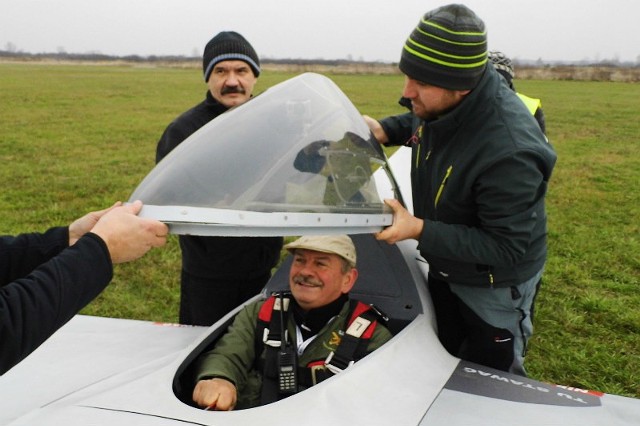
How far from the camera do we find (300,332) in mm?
2662

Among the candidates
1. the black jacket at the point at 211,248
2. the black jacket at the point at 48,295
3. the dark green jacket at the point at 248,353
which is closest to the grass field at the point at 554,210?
the black jacket at the point at 211,248

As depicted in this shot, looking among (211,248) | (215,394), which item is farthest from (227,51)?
(215,394)

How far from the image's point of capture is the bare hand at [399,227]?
2195mm

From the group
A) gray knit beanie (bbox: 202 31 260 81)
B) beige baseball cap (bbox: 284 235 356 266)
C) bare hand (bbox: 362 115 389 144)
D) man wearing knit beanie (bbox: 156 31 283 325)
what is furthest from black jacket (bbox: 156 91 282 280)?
bare hand (bbox: 362 115 389 144)

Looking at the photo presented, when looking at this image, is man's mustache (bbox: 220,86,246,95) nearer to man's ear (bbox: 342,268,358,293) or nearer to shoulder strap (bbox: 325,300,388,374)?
man's ear (bbox: 342,268,358,293)

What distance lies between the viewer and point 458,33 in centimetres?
217

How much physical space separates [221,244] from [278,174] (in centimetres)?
133

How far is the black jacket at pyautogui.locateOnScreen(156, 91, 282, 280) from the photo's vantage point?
323 centimetres

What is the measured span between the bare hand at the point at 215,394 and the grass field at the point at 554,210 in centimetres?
243

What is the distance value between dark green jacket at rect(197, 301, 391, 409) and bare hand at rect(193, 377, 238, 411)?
6cm

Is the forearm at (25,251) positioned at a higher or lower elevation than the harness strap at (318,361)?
higher

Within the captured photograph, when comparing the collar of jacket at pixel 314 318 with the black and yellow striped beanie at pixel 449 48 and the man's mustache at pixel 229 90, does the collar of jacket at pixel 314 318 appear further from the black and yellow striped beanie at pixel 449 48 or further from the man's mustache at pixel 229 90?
the man's mustache at pixel 229 90

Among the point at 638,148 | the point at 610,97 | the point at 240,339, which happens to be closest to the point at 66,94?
the point at 638,148

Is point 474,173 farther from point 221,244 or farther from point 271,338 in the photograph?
point 221,244
